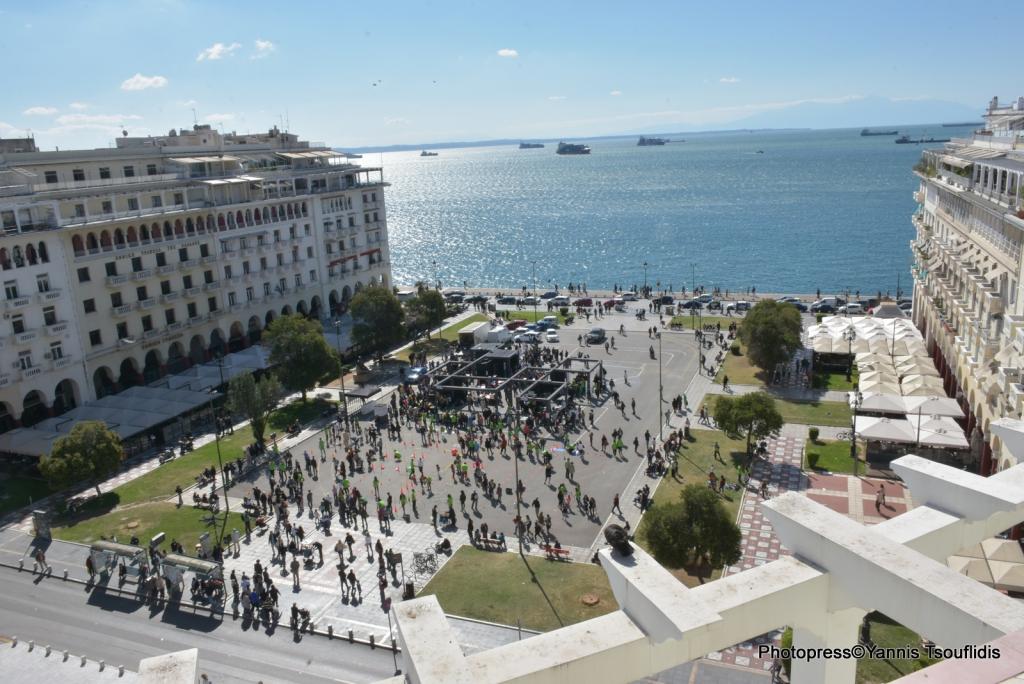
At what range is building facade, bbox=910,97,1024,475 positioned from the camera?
29.3 m

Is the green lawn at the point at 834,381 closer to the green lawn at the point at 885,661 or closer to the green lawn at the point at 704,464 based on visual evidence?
the green lawn at the point at 704,464

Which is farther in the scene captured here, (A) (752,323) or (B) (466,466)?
(A) (752,323)

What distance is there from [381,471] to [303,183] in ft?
122

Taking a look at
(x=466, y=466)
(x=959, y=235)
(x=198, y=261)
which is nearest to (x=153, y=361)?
(x=198, y=261)

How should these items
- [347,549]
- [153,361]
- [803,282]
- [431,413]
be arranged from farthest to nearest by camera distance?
[803,282] < [153,361] < [431,413] < [347,549]

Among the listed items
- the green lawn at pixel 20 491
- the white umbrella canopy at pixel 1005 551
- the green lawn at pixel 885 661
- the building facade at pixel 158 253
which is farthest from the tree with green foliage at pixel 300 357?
the white umbrella canopy at pixel 1005 551

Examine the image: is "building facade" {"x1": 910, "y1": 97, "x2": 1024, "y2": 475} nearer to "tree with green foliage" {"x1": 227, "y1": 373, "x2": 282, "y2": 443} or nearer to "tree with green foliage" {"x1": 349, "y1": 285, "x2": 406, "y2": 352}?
"tree with green foliage" {"x1": 227, "y1": 373, "x2": 282, "y2": 443}

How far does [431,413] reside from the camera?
1801 inches

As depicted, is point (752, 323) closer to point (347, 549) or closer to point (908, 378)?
point (908, 378)

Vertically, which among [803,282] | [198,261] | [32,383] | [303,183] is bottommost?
[803,282]

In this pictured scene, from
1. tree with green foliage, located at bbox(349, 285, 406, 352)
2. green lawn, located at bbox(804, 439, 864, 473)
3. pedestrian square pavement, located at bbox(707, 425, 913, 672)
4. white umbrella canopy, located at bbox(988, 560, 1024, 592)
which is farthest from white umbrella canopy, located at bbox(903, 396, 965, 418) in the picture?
tree with green foliage, located at bbox(349, 285, 406, 352)

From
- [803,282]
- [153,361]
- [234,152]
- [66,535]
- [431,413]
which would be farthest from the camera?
[803,282]

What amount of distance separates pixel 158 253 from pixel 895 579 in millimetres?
55015

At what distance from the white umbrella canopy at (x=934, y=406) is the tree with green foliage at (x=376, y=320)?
34.8m
